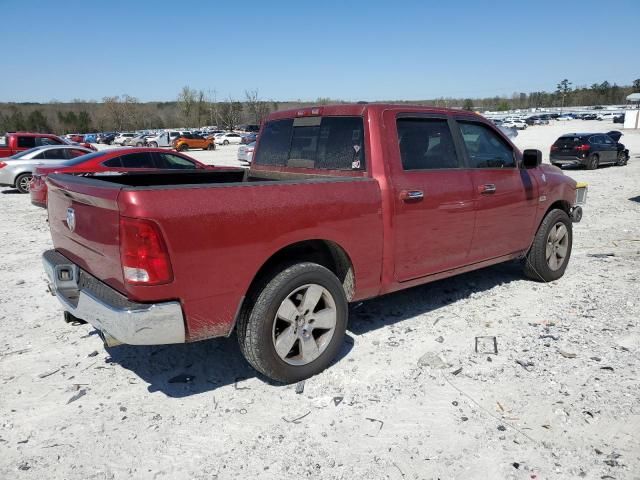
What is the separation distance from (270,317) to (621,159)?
23.4 metres

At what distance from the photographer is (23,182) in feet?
48.1

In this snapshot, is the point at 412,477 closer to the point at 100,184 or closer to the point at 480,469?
the point at 480,469

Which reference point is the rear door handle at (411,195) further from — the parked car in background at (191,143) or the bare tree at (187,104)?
the bare tree at (187,104)

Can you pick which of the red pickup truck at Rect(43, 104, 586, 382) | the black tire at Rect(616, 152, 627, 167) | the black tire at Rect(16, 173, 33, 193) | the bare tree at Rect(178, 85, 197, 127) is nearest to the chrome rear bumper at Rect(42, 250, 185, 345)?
the red pickup truck at Rect(43, 104, 586, 382)

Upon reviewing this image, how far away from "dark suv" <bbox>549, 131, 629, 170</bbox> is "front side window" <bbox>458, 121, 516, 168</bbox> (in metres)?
17.7

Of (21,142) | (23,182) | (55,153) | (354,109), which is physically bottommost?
(23,182)

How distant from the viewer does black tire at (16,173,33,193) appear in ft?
47.8

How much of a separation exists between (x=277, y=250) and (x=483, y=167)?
250 cm

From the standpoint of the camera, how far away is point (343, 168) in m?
→ 4.00

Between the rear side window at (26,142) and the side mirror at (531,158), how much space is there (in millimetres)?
17631

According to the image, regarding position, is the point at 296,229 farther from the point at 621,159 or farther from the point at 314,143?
the point at 621,159

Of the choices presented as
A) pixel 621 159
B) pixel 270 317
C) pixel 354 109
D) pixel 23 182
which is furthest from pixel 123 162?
pixel 621 159

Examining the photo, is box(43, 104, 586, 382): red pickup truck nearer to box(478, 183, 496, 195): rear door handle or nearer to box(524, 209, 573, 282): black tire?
box(478, 183, 496, 195): rear door handle

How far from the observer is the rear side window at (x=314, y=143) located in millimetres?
3979
